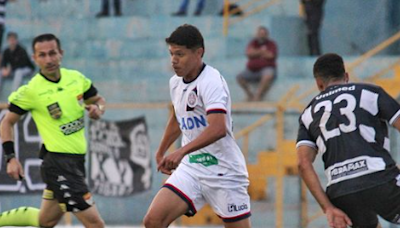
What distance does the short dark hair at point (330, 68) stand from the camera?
20.2ft

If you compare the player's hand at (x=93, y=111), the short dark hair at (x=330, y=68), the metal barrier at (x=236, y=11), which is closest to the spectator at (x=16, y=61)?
the metal barrier at (x=236, y=11)

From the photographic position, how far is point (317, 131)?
6.07m

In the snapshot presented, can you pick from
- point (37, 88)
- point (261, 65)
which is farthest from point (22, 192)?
point (261, 65)

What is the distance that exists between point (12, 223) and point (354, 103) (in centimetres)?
410

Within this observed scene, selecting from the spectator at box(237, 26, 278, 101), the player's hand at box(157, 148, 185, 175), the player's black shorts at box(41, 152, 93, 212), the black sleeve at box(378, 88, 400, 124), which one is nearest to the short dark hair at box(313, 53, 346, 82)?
the black sleeve at box(378, 88, 400, 124)

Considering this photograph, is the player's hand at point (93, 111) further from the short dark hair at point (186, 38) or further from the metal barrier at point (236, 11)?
the metal barrier at point (236, 11)

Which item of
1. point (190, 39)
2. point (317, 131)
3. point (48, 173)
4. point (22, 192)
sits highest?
Answer: point (190, 39)

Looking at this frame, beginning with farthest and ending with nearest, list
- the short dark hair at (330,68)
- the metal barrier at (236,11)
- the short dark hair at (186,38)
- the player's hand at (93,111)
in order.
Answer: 1. the metal barrier at (236,11)
2. the player's hand at (93,111)
3. the short dark hair at (186,38)
4. the short dark hair at (330,68)

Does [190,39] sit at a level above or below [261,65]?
above

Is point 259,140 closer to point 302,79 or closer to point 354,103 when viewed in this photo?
point 302,79

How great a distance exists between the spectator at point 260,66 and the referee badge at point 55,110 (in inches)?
296

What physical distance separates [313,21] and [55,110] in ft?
30.9

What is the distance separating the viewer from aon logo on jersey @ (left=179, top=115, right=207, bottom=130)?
23.1 feet

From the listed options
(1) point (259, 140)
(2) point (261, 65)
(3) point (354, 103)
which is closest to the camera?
(3) point (354, 103)
